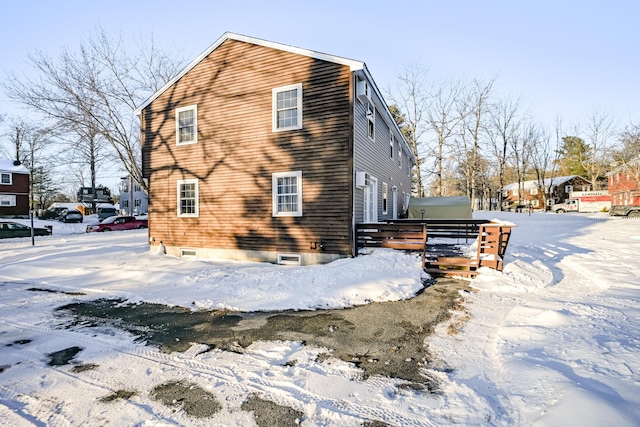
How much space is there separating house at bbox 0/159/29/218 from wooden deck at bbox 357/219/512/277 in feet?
137

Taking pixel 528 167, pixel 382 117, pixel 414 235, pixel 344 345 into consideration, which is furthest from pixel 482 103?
pixel 344 345

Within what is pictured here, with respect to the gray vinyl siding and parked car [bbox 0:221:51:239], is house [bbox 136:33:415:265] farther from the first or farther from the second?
parked car [bbox 0:221:51:239]

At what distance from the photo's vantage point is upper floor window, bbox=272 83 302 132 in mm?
10461

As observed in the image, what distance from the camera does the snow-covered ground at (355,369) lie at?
2814mm

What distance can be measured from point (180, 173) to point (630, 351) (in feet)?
44.5

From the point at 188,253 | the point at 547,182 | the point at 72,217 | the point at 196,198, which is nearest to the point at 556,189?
the point at 547,182

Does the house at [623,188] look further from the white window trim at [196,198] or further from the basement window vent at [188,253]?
the basement window vent at [188,253]

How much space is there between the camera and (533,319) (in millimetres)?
4871

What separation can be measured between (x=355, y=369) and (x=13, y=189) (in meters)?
45.5

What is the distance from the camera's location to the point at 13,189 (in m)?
33.8

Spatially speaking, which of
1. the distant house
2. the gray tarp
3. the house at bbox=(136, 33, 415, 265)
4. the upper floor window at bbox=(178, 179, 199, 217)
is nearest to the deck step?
the house at bbox=(136, 33, 415, 265)

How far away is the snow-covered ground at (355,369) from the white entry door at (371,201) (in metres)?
4.20

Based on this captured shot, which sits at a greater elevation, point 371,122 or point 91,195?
point 371,122

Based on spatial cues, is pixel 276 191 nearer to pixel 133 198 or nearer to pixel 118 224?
pixel 118 224
